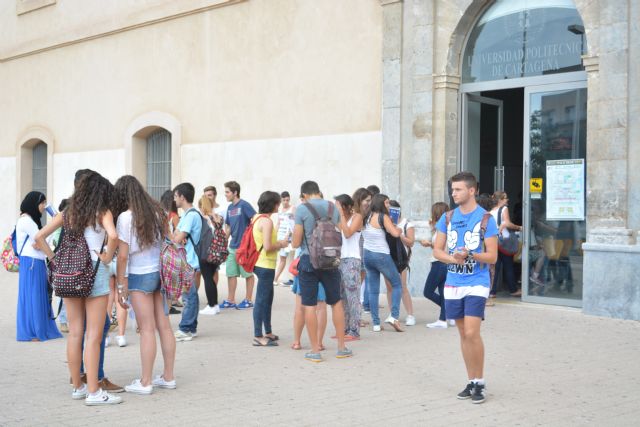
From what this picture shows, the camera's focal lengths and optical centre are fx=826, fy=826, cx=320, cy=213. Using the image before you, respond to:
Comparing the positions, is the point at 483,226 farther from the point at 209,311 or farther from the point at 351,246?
the point at 209,311

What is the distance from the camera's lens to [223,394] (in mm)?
6316

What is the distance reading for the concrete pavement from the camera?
5.69 m

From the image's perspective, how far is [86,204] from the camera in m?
6.04

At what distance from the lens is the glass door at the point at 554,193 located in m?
10.7

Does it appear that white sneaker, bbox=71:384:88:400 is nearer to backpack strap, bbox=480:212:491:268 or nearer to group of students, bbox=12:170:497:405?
group of students, bbox=12:170:497:405

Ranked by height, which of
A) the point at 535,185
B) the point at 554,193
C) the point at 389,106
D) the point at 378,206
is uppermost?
the point at 389,106

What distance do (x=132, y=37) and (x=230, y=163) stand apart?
4224 mm

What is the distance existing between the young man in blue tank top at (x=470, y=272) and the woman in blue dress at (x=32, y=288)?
182 inches

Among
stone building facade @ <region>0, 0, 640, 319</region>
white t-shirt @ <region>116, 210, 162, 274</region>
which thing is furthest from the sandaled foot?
stone building facade @ <region>0, 0, 640, 319</region>

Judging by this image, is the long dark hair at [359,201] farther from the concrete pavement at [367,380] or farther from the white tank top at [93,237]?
the white tank top at [93,237]

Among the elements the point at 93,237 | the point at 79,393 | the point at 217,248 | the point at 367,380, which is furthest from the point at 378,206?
the point at 79,393

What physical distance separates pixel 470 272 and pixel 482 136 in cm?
688

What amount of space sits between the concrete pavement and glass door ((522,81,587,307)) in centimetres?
129

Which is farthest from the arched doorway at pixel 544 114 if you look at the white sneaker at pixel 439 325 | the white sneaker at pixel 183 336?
the white sneaker at pixel 183 336
